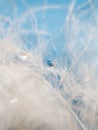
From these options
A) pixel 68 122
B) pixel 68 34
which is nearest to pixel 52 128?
pixel 68 122

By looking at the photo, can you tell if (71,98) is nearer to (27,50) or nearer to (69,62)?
(69,62)

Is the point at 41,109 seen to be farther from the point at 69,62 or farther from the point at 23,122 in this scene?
the point at 69,62

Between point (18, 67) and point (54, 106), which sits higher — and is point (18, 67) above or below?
above

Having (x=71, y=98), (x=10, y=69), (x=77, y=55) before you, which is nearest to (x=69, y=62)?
(x=77, y=55)

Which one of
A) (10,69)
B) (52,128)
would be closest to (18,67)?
(10,69)

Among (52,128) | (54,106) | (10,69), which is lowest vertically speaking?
(52,128)

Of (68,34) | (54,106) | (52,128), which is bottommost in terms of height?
(52,128)

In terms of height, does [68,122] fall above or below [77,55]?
below
